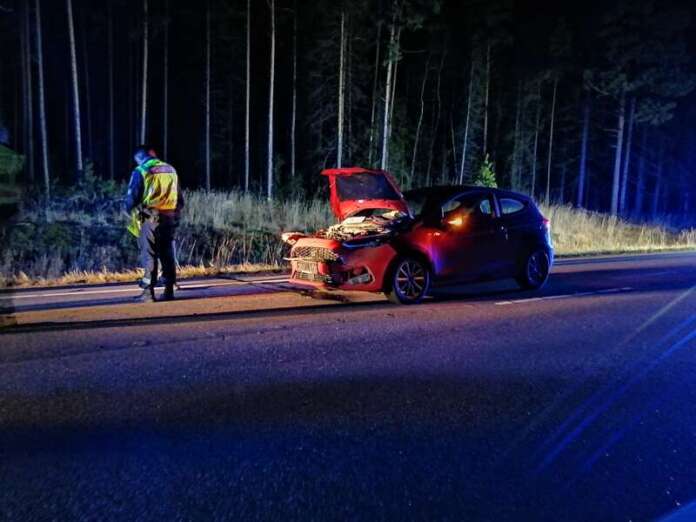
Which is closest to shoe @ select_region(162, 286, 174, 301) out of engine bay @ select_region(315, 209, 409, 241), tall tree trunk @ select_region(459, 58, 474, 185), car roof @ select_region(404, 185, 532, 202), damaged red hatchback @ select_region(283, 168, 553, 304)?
damaged red hatchback @ select_region(283, 168, 553, 304)

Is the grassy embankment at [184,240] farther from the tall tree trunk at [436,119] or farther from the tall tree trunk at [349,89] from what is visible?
the tall tree trunk at [436,119]

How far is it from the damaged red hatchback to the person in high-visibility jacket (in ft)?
5.95

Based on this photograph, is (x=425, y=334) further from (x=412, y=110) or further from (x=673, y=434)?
(x=412, y=110)

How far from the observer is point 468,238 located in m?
9.45

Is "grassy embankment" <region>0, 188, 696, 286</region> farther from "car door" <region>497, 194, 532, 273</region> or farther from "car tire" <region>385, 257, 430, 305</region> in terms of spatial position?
"car door" <region>497, 194, 532, 273</region>

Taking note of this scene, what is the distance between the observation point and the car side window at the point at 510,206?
33.0ft

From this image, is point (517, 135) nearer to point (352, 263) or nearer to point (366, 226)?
point (366, 226)

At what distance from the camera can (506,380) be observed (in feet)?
18.3

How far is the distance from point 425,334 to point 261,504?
4.19 metres

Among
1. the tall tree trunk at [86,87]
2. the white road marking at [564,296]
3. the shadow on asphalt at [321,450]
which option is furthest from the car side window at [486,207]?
the tall tree trunk at [86,87]

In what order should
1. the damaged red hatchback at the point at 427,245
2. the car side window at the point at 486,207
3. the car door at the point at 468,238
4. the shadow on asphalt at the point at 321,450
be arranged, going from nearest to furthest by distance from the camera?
the shadow on asphalt at the point at 321,450
the damaged red hatchback at the point at 427,245
the car door at the point at 468,238
the car side window at the point at 486,207

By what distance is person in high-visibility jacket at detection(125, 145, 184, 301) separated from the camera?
28.0 ft

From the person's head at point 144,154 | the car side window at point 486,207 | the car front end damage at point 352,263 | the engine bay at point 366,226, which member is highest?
the person's head at point 144,154

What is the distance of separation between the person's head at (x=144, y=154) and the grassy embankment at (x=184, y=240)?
3.41m
